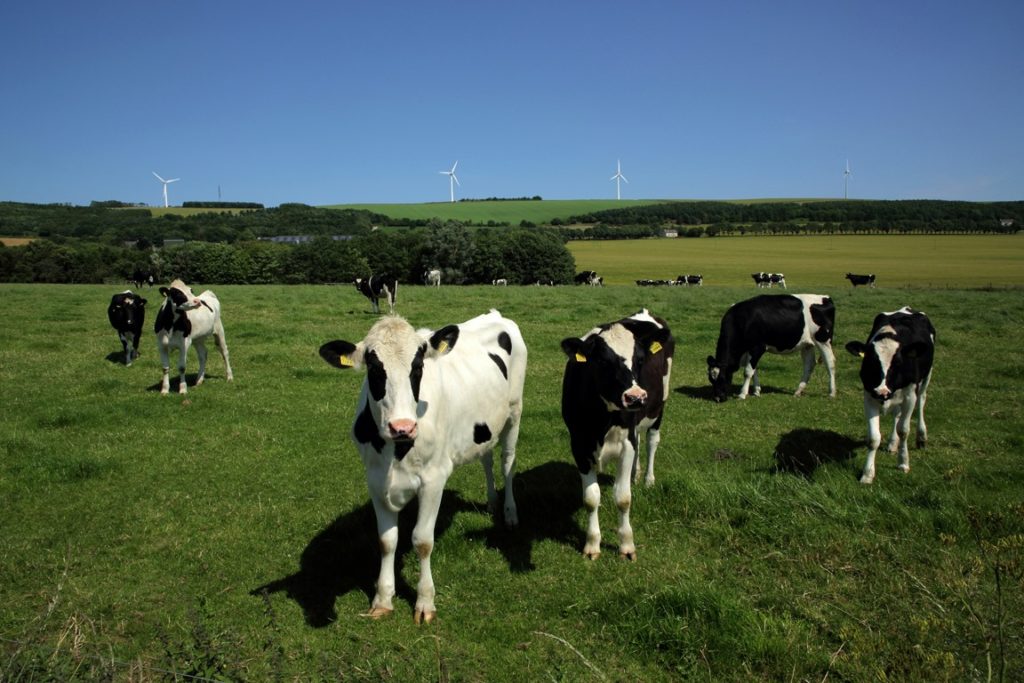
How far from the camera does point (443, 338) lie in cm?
550

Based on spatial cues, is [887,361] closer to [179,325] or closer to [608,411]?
[608,411]

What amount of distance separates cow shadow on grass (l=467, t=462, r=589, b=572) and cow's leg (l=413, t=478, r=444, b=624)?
1025mm

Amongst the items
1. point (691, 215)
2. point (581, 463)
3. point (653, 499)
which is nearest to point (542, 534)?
point (581, 463)

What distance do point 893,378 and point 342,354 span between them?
278 inches

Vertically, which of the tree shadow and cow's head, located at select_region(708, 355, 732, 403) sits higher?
cow's head, located at select_region(708, 355, 732, 403)

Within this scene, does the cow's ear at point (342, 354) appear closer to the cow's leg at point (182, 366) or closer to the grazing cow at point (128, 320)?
the cow's leg at point (182, 366)

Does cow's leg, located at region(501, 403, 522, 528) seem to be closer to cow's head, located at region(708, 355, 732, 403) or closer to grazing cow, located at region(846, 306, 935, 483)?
grazing cow, located at region(846, 306, 935, 483)

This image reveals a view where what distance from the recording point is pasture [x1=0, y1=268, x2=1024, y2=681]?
14.9ft

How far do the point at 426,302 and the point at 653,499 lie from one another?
21545mm

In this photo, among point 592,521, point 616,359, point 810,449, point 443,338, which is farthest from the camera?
point 810,449

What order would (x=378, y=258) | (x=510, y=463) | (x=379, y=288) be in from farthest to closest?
(x=378, y=258) → (x=379, y=288) → (x=510, y=463)

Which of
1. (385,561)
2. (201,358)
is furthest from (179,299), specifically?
(385,561)

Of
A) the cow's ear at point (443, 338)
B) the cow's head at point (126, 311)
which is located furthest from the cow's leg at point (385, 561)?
the cow's head at point (126, 311)

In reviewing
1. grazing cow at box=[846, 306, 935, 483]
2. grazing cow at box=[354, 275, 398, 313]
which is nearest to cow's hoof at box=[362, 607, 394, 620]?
grazing cow at box=[846, 306, 935, 483]
